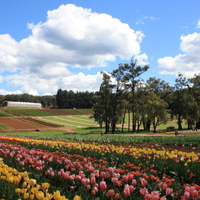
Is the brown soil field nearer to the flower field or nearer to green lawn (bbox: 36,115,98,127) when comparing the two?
green lawn (bbox: 36,115,98,127)

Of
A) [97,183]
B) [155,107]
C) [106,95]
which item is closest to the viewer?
[97,183]

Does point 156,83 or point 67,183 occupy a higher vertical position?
point 156,83

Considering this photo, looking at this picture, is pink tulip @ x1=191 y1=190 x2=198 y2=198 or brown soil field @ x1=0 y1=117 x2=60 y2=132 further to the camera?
brown soil field @ x1=0 y1=117 x2=60 y2=132

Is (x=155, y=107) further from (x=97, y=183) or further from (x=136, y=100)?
(x=97, y=183)

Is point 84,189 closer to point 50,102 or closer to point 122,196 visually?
point 122,196

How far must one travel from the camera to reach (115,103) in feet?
151

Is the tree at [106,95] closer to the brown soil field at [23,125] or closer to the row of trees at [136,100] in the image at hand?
the row of trees at [136,100]

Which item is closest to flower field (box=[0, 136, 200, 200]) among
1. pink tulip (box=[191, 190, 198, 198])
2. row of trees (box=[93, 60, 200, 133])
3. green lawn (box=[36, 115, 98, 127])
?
pink tulip (box=[191, 190, 198, 198])

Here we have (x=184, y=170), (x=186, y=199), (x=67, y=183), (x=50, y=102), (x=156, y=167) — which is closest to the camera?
(x=186, y=199)

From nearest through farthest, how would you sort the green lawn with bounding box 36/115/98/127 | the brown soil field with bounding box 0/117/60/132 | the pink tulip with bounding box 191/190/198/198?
the pink tulip with bounding box 191/190/198/198
the brown soil field with bounding box 0/117/60/132
the green lawn with bounding box 36/115/98/127

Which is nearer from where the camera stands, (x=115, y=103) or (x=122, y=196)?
(x=122, y=196)

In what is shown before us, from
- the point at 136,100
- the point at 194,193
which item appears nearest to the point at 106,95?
the point at 136,100

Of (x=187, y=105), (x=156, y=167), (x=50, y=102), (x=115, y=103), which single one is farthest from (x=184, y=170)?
(x=50, y=102)

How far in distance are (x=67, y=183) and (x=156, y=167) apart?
7.62 ft
